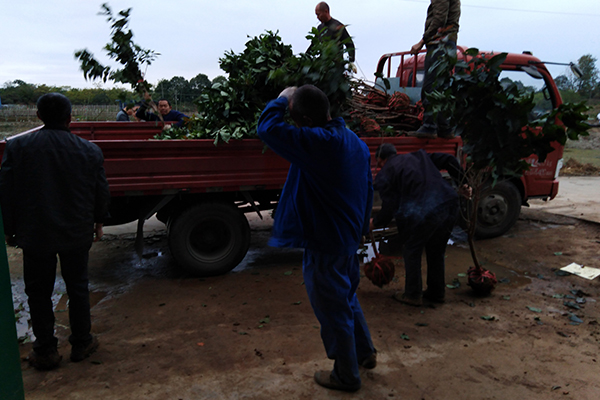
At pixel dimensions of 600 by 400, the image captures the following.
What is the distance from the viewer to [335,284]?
8.84ft

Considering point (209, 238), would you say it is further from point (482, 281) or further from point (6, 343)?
point (6, 343)

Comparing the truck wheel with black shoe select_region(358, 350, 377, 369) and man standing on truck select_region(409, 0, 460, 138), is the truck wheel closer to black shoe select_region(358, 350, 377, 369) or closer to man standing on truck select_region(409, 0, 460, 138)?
man standing on truck select_region(409, 0, 460, 138)

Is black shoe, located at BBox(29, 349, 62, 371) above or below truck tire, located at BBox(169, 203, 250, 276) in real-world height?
below

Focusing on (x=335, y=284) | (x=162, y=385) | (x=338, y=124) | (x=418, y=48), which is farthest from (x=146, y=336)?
(x=418, y=48)

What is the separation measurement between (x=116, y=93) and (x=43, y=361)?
450cm

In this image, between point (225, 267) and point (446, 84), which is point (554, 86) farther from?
point (225, 267)

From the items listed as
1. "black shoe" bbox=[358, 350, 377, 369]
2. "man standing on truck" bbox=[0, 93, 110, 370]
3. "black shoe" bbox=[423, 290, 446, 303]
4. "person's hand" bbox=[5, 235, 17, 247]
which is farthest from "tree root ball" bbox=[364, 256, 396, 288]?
"person's hand" bbox=[5, 235, 17, 247]

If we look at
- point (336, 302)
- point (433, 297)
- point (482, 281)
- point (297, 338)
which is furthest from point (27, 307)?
point (482, 281)

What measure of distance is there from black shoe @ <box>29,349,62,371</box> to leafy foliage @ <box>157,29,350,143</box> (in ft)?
8.34

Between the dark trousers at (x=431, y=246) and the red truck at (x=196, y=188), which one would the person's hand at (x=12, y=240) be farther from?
the dark trousers at (x=431, y=246)

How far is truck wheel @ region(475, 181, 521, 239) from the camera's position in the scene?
6.48 metres

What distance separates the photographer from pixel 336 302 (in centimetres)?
270

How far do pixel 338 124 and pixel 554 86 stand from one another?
559 centimetres

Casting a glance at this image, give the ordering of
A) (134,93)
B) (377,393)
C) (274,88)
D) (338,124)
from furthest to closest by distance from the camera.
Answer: (134,93) → (274,88) → (377,393) → (338,124)
